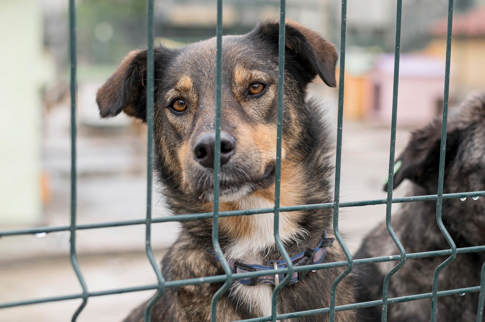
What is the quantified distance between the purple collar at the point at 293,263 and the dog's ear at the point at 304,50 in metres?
0.67

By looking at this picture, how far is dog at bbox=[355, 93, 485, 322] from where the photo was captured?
2.69 meters

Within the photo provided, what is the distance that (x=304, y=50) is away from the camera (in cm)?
260

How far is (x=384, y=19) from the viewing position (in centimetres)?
3072

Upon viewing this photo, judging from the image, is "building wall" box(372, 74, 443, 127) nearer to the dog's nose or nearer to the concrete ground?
the concrete ground

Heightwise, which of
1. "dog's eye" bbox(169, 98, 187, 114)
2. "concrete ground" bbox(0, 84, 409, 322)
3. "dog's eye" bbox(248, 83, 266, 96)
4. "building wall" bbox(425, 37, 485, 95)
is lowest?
"concrete ground" bbox(0, 84, 409, 322)

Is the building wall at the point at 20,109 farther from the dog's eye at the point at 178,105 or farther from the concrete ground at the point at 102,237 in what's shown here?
the dog's eye at the point at 178,105

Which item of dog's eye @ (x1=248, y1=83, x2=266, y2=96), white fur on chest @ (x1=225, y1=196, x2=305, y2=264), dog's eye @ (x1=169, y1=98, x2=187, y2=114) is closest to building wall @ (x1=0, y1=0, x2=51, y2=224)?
Result: dog's eye @ (x1=169, y1=98, x2=187, y2=114)

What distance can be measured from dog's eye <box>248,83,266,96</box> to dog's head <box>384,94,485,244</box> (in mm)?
731

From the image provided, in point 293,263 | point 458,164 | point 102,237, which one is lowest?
point 102,237

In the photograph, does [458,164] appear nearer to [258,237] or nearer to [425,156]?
[425,156]

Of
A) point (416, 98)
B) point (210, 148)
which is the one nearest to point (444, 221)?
point (210, 148)

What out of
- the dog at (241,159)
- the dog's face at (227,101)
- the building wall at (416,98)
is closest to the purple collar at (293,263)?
the dog at (241,159)

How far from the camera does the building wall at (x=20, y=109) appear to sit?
21.6 feet

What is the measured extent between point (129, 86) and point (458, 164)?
1535 millimetres
